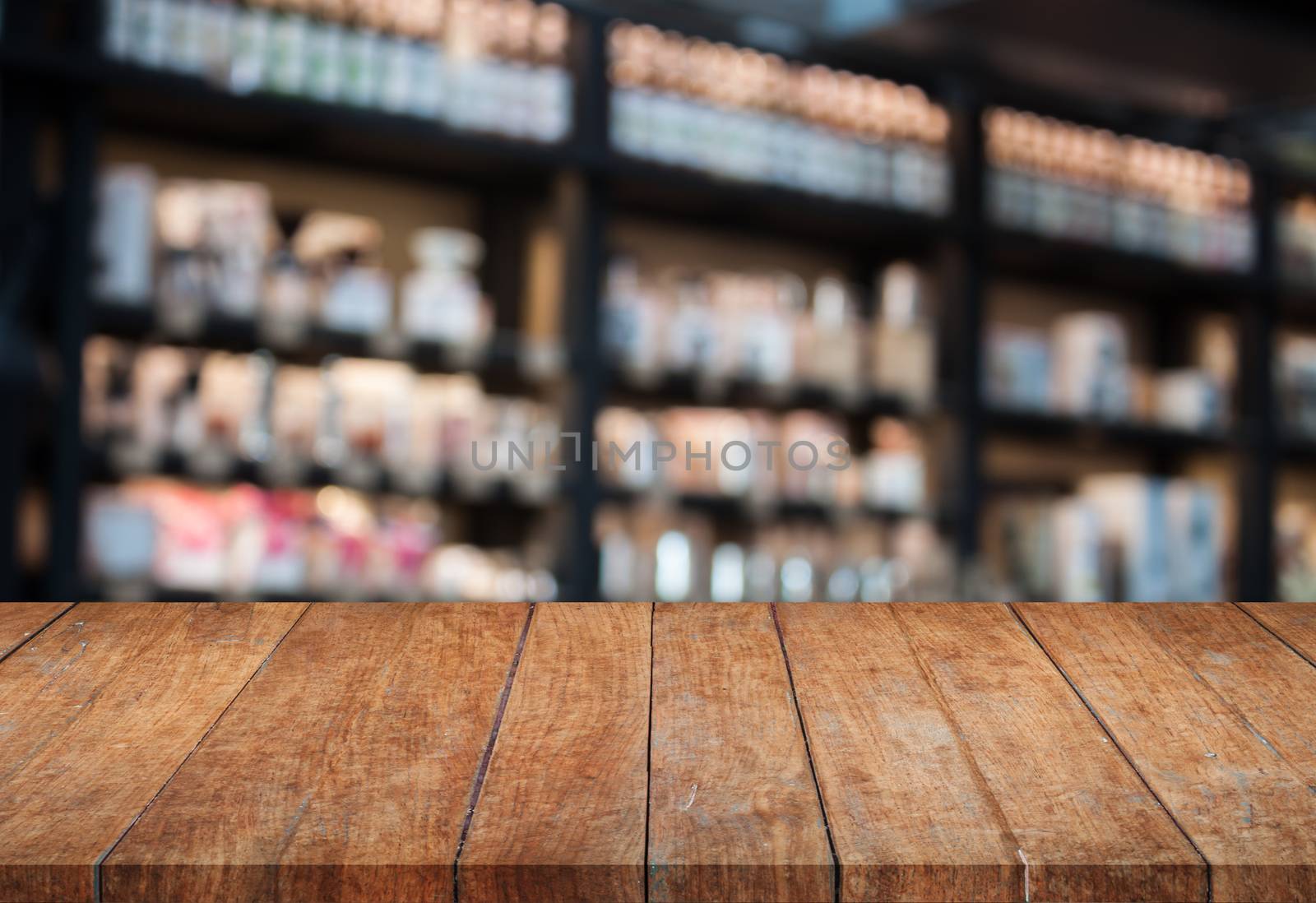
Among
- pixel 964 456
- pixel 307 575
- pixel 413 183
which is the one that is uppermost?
pixel 413 183

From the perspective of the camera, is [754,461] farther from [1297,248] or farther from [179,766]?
[179,766]

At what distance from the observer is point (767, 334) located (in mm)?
3363

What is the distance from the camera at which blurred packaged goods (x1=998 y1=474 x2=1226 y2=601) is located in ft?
12.7

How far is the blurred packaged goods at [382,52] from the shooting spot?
8.95ft

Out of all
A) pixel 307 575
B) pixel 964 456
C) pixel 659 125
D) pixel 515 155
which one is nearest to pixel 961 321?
pixel 964 456

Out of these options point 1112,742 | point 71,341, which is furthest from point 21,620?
point 71,341

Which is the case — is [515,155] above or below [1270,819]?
above

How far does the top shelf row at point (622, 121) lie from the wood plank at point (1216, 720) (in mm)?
2225

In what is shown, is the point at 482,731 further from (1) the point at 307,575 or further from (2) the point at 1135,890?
(1) the point at 307,575

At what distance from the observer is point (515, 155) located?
10.0ft

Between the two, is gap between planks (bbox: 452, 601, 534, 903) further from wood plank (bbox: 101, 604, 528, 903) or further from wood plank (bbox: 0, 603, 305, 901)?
wood plank (bbox: 0, 603, 305, 901)

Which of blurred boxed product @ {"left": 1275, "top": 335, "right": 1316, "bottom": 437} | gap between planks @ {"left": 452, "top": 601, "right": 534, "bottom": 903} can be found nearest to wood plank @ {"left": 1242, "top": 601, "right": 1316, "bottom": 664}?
gap between planks @ {"left": 452, "top": 601, "right": 534, "bottom": 903}

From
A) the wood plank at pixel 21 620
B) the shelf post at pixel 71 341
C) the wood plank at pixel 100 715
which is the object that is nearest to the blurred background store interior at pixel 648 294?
the shelf post at pixel 71 341

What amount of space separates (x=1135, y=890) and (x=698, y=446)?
259 cm
